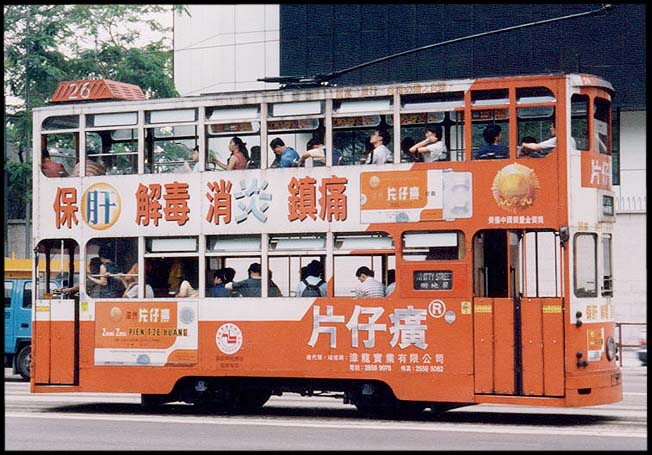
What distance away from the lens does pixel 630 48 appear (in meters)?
31.9

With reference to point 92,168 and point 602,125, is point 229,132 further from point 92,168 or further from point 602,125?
point 602,125

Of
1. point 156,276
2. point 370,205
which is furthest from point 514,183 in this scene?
point 156,276

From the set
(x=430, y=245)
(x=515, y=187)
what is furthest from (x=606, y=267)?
(x=430, y=245)

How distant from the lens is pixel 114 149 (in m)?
17.2

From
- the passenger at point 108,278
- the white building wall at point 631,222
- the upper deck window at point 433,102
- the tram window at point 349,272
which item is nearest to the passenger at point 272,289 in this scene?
the tram window at point 349,272

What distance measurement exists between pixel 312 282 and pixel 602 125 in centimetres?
406

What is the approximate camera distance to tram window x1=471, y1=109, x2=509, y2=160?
49.1ft

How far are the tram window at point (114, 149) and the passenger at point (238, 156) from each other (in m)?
1.41

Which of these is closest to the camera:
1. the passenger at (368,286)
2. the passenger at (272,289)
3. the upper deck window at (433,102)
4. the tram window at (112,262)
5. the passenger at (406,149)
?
the upper deck window at (433,102)

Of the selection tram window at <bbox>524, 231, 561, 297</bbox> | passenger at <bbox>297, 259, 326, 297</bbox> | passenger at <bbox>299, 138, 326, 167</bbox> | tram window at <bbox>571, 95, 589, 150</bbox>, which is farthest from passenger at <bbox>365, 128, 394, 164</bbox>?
tram window at <bbox>571, 95, 589, 150</bbox>

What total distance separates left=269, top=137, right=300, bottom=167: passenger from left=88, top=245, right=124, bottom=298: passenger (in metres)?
2.67

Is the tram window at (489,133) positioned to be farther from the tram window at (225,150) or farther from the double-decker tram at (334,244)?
the tram window at (225,150)

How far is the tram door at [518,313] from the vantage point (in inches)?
574

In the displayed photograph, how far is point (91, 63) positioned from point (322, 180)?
20.0m
